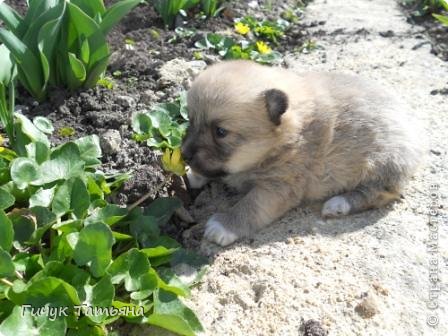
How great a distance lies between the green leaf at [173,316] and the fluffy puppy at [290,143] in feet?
2.21

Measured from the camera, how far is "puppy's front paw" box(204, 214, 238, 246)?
9.75 ft

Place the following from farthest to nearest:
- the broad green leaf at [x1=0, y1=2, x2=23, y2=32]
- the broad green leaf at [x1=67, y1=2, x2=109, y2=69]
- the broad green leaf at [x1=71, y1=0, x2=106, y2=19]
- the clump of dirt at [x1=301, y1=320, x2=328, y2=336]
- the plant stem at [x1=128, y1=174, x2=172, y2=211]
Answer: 1. the broad green leaf at [x1=71, y1=0, x2=106, y2=19]
2. the broad green leaf at [x1=67, y1=2, x2=109, y2=69]
3. the broad green leaf at [x1=0, y1=2, x2=23, y2=32]
4. the plant stem at [x1=128, y1=174, x2=172, y2=211]
5. the clump of dirt at [x1=301, y1=320, x2=328, y2=336]

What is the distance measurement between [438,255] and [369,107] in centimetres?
99

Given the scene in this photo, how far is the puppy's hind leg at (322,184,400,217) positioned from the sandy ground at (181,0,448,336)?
0.16ft

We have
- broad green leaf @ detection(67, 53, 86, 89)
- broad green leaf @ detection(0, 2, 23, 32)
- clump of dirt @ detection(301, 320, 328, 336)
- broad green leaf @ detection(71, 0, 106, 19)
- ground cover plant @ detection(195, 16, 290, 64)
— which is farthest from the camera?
ground cover plant @ detection(195, 16, 290, 64)

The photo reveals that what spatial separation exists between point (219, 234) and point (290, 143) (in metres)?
0.68

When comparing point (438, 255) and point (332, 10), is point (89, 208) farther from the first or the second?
point (332, 10)

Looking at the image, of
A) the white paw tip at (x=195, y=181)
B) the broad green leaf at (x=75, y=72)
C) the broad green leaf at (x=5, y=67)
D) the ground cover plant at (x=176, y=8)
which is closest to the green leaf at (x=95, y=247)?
the white paw tip at (x=195, y=181)

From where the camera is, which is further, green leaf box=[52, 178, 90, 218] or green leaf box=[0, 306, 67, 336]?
green leaf box=[52, 178, 90, 218]

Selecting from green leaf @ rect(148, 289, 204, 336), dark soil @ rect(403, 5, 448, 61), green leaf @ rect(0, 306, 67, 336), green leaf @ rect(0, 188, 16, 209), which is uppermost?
green leaf @ rect(0, 188, 16, 209)

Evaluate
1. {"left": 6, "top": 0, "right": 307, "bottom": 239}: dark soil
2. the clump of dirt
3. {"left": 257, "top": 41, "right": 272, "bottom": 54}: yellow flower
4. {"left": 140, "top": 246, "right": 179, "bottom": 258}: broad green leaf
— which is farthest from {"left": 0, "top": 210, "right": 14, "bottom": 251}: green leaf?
{"left": 257, "top": 41, "right": 272, "bottom": 54}: yellow flower

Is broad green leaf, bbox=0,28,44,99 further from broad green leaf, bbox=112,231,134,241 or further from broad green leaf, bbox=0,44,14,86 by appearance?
Result: broad green leaf, bbox=112,231,134,241

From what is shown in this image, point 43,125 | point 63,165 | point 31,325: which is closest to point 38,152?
point 63,165

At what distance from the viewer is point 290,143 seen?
3217mm
